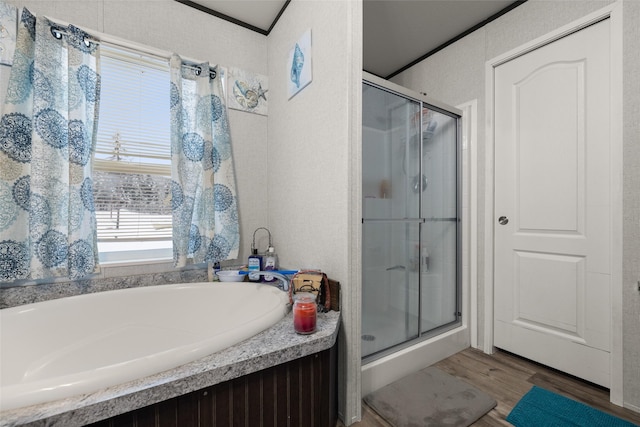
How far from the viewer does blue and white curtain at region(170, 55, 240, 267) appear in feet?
5.79

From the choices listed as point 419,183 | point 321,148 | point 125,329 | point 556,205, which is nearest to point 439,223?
point 419,183

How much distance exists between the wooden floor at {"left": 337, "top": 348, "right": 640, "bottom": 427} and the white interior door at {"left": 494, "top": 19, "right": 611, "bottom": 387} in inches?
2.7

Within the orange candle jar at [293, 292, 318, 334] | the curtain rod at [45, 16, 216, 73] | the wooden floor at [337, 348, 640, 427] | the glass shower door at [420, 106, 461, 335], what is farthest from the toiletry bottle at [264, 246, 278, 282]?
the curtain rod at [45, 16, 216, 73]

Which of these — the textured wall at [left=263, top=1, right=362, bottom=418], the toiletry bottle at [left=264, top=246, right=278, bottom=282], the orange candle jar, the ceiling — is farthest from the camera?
the ceiling

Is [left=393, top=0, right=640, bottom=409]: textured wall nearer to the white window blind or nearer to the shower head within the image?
the shower head

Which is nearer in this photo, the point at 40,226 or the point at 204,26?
the point at 40,226

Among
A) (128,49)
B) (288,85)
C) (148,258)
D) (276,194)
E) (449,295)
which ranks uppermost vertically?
(128,49)

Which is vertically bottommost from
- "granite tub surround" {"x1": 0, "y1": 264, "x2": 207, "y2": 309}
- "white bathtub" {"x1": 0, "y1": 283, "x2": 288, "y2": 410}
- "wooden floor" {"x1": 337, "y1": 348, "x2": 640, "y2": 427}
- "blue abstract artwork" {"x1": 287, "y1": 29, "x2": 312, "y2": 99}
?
"wooden floor" {"x1": 337, "y1": 348, "x2": 640, "y2": 427}

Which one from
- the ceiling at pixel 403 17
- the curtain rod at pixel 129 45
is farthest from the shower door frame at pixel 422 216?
the curtain rod at pixel 129 45

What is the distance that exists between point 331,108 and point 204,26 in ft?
4.19

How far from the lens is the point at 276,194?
6.74 feet

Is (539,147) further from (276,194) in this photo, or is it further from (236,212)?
(236,212)

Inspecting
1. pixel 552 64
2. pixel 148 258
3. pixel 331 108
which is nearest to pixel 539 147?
pixel 552 64

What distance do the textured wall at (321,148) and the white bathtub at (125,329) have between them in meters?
0.35
